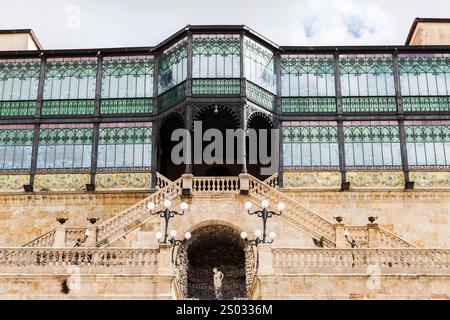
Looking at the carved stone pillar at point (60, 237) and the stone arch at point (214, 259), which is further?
the stone arch at point (214, 259)

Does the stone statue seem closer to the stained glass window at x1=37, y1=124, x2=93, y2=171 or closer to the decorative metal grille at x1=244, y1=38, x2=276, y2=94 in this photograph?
the stained glass window at x1=37, y1=124, x2=93, y2=171

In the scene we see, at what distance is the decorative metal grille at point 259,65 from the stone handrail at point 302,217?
7.67 meters

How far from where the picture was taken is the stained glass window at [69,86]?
133 feet

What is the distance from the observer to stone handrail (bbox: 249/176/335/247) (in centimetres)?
3180

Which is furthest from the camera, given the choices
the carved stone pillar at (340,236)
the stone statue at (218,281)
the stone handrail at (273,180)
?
the stone handrail at (273,180)

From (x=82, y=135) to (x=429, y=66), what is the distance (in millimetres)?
17976

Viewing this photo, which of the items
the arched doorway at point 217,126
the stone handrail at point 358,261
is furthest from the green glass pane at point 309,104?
the stone handrail at point 358,261

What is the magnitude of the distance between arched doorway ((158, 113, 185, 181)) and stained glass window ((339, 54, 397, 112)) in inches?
337

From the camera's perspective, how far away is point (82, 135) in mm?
40062

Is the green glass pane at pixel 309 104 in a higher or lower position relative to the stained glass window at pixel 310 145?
higher

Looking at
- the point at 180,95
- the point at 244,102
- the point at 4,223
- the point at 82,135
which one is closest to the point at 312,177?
the point at 244,102

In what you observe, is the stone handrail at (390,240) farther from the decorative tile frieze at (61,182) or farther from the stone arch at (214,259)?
the decorative tile frieze at (61,182)

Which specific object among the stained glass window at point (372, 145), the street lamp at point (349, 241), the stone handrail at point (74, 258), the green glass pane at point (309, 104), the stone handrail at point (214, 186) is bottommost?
the stone handrail at point (74, 258)

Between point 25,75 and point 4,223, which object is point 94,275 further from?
point 25,75
